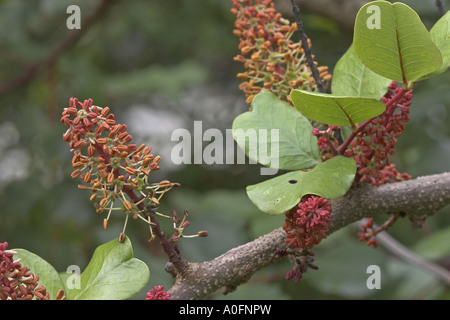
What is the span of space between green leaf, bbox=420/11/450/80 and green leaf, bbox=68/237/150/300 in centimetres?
33

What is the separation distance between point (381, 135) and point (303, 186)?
110mm

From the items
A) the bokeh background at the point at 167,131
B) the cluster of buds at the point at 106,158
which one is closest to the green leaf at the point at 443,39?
the cluster of buds at the point at 106,158

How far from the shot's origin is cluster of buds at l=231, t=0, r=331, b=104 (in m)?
0.67

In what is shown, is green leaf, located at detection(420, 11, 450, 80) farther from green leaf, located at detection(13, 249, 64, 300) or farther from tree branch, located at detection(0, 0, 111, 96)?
tree branch, located at detection(0, 0, 111, 96)

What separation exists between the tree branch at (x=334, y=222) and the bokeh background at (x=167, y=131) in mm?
690

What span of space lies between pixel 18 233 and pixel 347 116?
1647 mm

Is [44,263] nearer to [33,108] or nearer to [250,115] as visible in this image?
[250,115]

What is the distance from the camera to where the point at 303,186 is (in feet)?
1.87

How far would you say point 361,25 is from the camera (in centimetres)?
53

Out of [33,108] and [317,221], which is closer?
[317,221]

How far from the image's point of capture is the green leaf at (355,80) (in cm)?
63

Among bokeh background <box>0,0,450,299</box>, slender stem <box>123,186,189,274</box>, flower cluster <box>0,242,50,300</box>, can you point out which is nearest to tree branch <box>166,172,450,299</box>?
slender stem <box>123,186,189,274</box>

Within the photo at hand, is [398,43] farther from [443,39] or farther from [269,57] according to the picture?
[269,57]

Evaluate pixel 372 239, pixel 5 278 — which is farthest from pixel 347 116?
pixel 5 278
